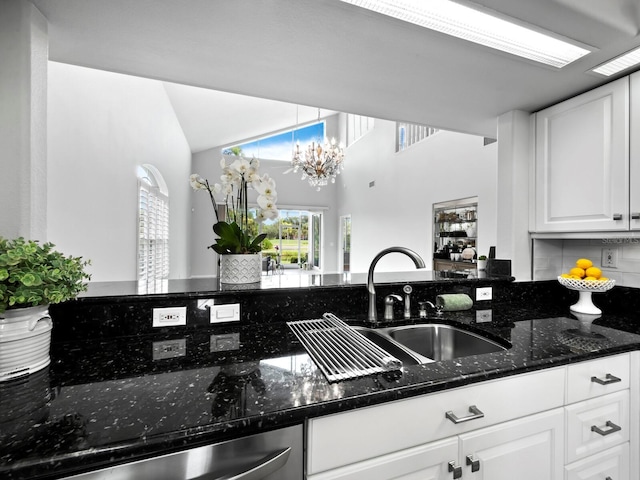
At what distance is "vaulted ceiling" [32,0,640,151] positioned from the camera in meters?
1.22

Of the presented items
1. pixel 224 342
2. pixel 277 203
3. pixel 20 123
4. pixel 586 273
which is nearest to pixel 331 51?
pixel 20 123

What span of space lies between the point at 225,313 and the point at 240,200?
1.86 ft

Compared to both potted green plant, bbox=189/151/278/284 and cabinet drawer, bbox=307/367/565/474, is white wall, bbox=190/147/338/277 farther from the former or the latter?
cabinet drawer, bbox=307/367/565/474

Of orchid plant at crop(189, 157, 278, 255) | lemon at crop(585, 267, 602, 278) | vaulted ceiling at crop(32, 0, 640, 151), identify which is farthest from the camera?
lemon at crop(585, 267, 602, 278)

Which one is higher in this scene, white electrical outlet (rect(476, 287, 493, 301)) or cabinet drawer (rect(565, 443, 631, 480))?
white electrical outlet (rect(476, 287, 493, 301))

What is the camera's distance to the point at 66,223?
69.2 inches

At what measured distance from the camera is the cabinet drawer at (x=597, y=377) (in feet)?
3.71

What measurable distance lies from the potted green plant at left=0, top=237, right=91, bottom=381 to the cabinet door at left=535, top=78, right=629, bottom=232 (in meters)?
2.40

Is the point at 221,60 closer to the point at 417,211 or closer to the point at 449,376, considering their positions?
the point at 449,376

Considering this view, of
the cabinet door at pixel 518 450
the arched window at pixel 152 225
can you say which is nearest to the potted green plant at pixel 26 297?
the cabinet door at pixel 518 450

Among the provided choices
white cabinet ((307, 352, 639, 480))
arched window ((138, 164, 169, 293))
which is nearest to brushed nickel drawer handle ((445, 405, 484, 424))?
white cabinet ((307, 352, 639, 480))

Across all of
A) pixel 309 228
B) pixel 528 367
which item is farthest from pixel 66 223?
A: pixel 309 228

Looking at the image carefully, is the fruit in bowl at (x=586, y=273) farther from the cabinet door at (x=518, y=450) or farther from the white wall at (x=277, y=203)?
the white wall at (x=277, y=203)

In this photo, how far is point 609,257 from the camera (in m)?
1.95
